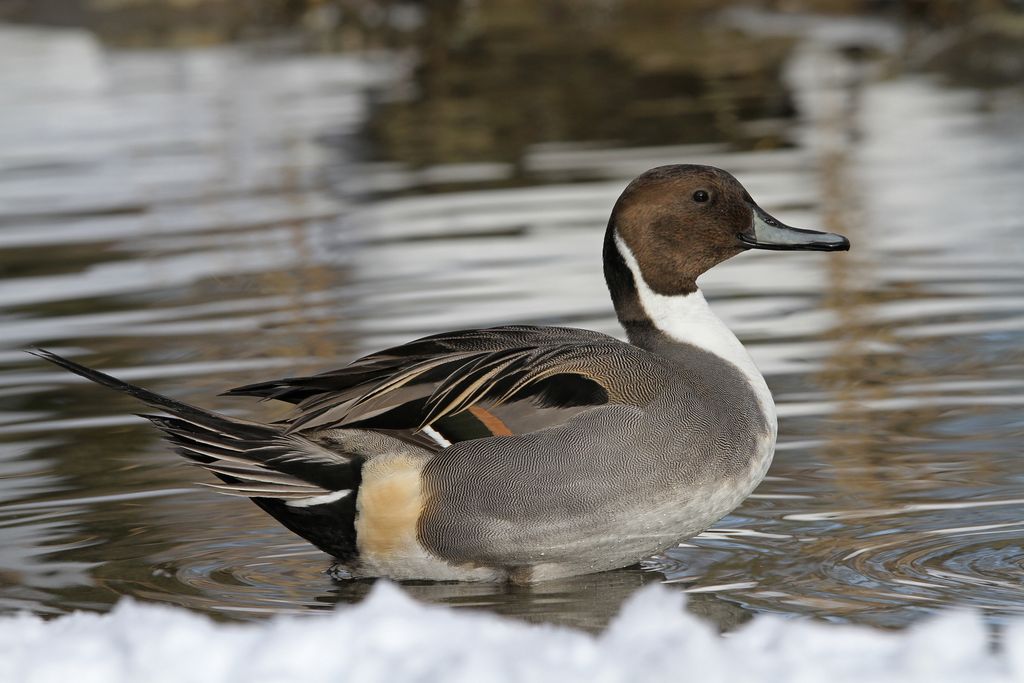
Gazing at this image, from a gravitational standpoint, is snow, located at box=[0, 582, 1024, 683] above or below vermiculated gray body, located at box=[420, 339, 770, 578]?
above

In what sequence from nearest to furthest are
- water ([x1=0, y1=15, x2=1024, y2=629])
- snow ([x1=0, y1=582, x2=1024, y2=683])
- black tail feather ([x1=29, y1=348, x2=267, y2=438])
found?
1. snow ([x1=0, y1=582, x2=1024, y2=683])
2. black tail feather ([x1=29, y1=348, x2=267, y2=438])
3. water ([x1=0, y1=15, x2=1024, y2=629])

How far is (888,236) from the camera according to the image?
1095cm

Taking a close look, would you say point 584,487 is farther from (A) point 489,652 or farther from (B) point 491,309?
(B) point 491,309

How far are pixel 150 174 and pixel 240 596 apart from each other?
10505 mm

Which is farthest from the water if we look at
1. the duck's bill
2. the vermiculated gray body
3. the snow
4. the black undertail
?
the snow

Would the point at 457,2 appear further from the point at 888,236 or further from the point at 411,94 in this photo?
the point at 888,236

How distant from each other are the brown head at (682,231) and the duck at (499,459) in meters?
0.44

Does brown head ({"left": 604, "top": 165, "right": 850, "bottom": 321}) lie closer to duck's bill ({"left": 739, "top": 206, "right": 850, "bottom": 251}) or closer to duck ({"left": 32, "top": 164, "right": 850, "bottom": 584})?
duck's bill ({"left": 739, "top": 206, "right": 850, "bottom": 251})

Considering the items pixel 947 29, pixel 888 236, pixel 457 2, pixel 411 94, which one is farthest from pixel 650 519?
pixel 457 2

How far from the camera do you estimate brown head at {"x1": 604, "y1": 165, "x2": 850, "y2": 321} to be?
18.5 ft

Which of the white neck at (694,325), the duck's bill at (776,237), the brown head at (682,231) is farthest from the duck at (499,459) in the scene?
the duck's bill at (776,237)

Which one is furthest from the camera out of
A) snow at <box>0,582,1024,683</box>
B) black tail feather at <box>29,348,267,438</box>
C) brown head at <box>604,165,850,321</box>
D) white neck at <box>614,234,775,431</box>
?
brown head at <box>604,165,850,321</box>

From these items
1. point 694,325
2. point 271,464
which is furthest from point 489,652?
point 694,325

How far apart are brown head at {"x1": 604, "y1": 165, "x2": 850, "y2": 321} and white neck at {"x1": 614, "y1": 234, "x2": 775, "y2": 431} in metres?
0.02
